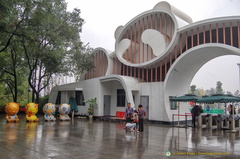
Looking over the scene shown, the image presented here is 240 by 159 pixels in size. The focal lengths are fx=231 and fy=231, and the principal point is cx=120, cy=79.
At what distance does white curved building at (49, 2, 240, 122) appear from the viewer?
17906mm

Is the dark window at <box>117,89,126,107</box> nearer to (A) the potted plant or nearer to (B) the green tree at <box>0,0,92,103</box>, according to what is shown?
(A) the potted plant

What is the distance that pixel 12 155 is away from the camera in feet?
24.8

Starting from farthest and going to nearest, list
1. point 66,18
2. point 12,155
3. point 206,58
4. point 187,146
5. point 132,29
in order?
1. point 66,18
2. point 132,29
3. point 206,58
4. point 187,146
5. point 12,155

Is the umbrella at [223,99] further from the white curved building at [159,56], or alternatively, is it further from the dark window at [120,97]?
the dark window at [120,97]

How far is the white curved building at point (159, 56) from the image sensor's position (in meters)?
17.9

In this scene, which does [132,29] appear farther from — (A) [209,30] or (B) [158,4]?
(A) [209,30]

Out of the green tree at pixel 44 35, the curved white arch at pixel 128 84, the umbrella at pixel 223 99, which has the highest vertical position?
Result: the green tree at pixel 44 35

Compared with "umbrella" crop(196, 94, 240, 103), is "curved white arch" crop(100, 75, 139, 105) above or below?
above

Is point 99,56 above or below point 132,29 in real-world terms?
below

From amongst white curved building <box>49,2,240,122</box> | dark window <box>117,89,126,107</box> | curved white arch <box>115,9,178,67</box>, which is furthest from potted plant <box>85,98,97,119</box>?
curved white arch <box>115,9,178,67</box>

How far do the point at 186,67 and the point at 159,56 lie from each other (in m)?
2.56

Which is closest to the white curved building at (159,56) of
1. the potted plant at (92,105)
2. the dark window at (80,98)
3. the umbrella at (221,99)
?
the potted plant at (92,105)

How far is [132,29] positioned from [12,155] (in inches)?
716

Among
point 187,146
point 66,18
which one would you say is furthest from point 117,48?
point 187,146
